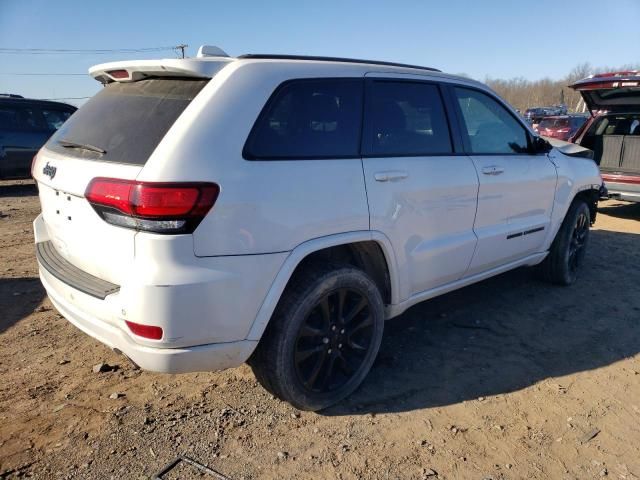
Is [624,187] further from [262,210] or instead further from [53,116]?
[53,116]

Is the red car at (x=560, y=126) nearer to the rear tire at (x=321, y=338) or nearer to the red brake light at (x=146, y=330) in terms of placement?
the rear tire at (x=321, y=338)

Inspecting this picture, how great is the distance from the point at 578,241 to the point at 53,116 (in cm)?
1056

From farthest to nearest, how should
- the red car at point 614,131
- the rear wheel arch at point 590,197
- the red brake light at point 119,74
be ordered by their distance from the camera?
1. the red car at point 614,131
2. the rear wheel arch at point 590,197
3. the red brake light at point 119,74

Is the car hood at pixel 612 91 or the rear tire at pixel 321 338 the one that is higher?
the car hood at pixel 612 91

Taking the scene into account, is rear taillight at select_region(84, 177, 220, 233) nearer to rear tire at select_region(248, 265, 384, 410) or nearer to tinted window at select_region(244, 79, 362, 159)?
tinted window at select_region(244, 79, 362, 159)

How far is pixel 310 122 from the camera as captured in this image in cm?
274

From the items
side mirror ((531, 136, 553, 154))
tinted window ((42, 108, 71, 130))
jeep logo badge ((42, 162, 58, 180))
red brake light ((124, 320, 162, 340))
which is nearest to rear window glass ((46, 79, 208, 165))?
jeep logo badge ((42, 162, 58, 180))

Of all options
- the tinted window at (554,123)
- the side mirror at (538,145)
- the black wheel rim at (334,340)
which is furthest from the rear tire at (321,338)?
the tinted window at (554,123)

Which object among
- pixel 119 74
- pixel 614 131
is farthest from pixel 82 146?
→ pixel 614 131

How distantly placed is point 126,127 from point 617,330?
3.84 m

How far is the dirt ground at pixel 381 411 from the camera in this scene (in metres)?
2.52

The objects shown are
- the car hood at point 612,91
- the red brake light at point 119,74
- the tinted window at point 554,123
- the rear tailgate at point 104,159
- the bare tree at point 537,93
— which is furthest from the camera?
the bare tree at point 537,93

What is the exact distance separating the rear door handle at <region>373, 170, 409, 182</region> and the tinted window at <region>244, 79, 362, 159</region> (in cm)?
18

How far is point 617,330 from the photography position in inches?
160
